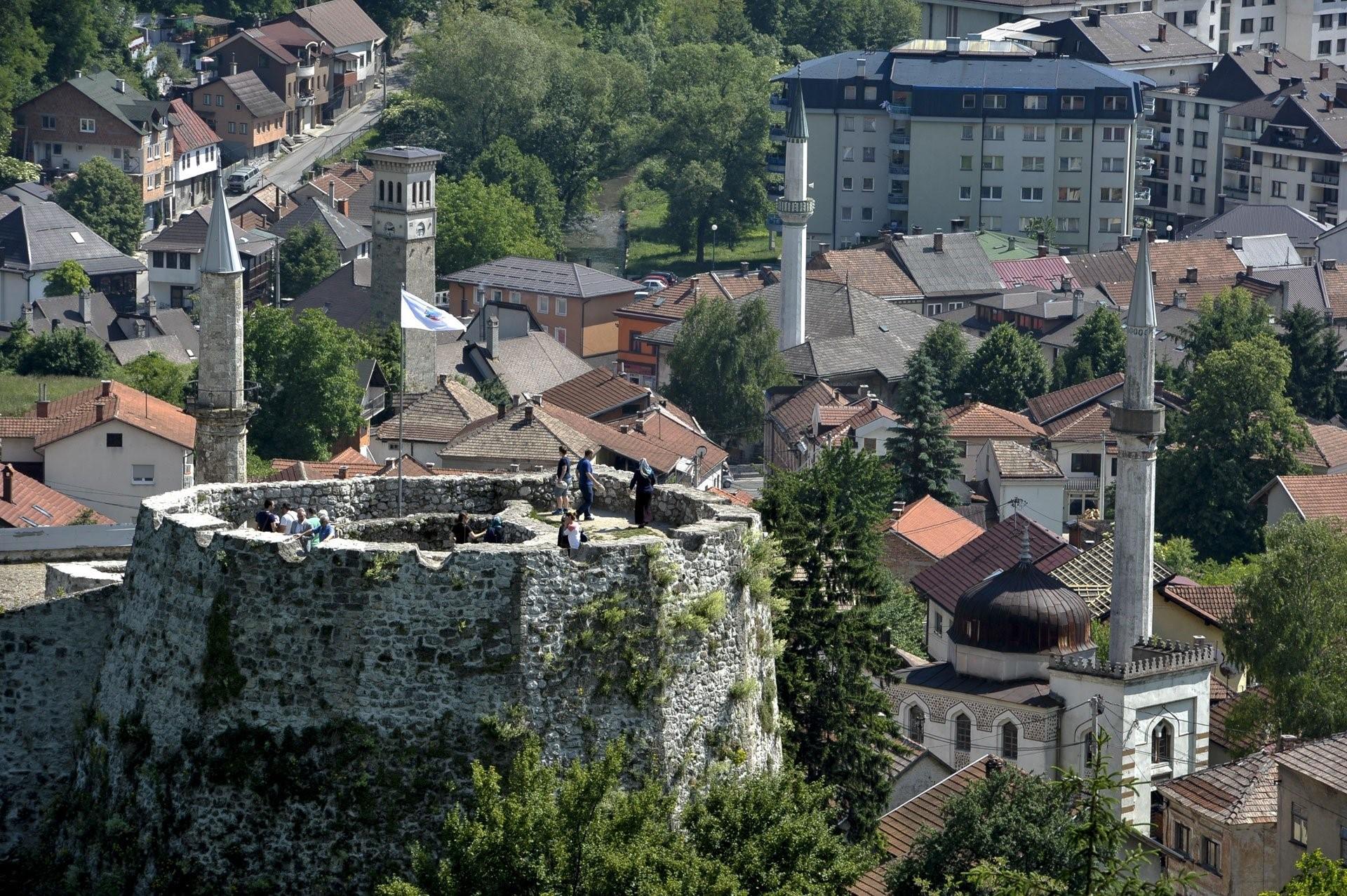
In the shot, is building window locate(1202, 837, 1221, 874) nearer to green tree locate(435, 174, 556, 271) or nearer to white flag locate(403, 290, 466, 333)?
white flag locate(403, 290, 466, 333)

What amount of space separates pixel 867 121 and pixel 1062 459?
55578 millimetres

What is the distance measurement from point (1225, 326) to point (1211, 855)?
7632 cm

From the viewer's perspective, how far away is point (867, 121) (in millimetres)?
157625

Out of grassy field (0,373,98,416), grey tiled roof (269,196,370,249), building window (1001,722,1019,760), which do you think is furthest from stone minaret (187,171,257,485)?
grey tiled roof (269,196,370,249)

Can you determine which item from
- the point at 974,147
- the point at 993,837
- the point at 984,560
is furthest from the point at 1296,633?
the point at 974,147

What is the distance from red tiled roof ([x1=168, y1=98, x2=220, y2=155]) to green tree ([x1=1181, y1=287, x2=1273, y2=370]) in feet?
195

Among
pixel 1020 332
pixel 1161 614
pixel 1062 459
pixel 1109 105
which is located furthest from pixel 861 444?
pixel 1109 105

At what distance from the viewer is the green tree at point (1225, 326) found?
122 m

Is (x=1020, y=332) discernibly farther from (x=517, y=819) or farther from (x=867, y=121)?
(x=517, y=819)

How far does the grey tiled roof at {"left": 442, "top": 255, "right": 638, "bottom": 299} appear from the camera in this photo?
134875mm

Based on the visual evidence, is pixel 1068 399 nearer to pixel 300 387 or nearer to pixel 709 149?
pixel 300 387

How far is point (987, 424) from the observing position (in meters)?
106

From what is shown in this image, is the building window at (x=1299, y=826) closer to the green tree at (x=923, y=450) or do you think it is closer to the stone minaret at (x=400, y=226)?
the green tree at (x=923, y=450)

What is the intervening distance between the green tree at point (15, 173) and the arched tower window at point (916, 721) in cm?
9957
